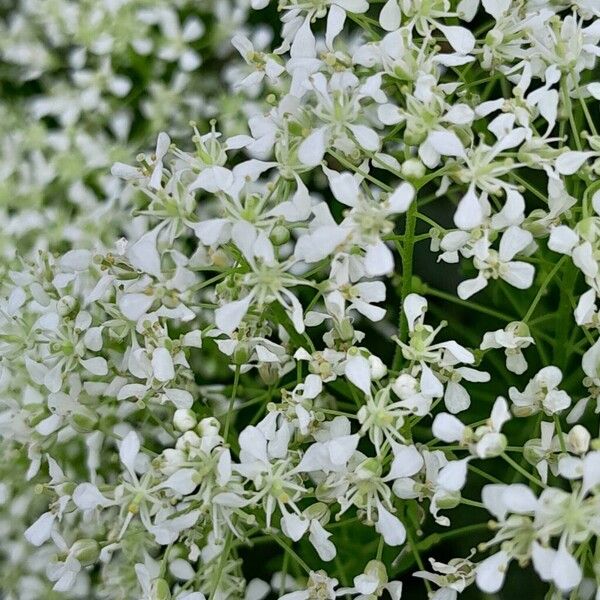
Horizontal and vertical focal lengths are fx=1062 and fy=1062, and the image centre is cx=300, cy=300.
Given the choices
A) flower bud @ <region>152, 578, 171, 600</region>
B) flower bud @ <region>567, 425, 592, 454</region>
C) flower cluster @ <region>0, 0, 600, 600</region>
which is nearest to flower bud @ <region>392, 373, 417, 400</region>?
flower cluster @ <region>0, 0, 600, 600</region>

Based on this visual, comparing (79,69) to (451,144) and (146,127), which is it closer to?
(146,127)

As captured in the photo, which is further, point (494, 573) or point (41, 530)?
point (41, 530)

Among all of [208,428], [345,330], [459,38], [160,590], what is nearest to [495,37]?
[459,38]

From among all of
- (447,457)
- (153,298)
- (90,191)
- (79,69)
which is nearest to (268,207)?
(153,298)

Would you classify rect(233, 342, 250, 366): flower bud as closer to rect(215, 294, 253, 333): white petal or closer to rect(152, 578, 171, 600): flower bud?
rect(215, 294, 253, 333): white petal

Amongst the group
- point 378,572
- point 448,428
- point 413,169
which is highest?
point 413,169

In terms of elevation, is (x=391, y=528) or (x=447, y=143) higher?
(x=447, y=143)

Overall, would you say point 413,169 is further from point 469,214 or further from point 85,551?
point 85,551

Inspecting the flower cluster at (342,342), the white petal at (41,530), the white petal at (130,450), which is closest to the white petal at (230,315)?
the flower cluster at (342,342)

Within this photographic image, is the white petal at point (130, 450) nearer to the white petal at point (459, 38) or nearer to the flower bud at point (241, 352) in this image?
the flower bud at point (241, 352)
